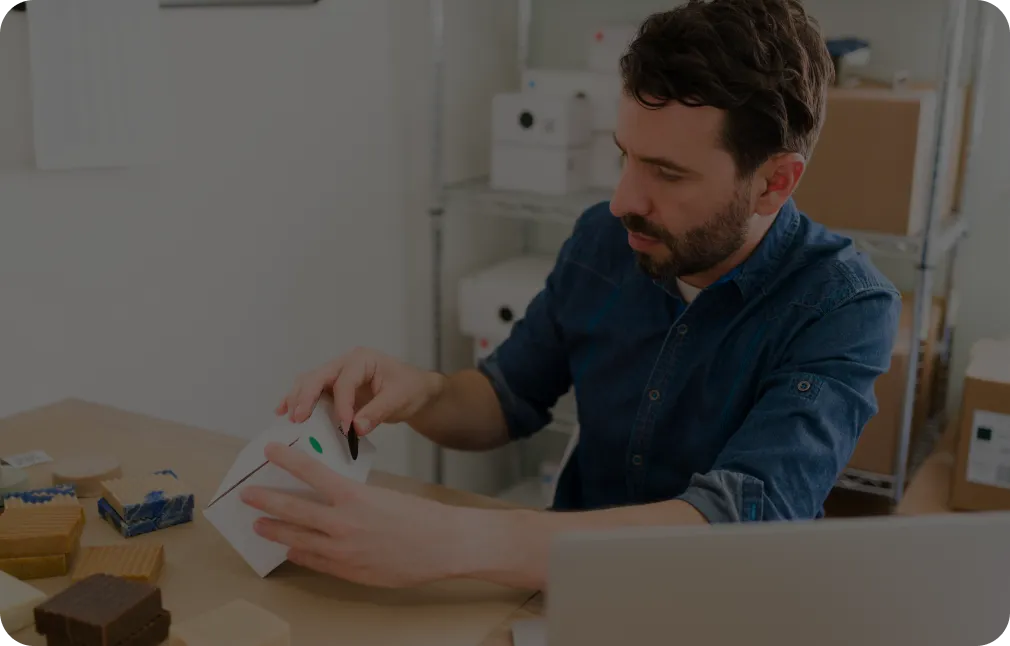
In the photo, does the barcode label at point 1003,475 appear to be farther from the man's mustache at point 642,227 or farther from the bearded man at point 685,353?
the man's mustache at point 642,227

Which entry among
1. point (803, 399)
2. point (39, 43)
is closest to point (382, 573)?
point (803, 399)

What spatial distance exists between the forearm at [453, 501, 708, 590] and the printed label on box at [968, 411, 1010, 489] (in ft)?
3.21

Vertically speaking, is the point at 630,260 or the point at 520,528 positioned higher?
the point at 630,260

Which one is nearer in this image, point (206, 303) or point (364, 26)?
point (206, 303)

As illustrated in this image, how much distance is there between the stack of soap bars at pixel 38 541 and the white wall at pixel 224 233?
21.2 inches

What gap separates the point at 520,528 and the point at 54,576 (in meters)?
0.46

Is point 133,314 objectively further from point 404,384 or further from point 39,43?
point 404,384

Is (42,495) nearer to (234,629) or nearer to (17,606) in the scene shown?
(17,606)

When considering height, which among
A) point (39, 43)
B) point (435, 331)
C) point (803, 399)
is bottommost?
point (435, 331)

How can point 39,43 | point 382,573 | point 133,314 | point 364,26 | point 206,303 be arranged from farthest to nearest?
point 364,26
point 206,303
point 133,314
point 39,43
point 382,573

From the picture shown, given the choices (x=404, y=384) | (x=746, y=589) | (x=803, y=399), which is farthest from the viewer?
(x=404, y=384)

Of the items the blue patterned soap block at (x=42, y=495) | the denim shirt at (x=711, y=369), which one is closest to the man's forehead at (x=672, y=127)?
the denim shirt at (x=711, y=369)

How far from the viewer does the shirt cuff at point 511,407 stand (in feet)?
4.64

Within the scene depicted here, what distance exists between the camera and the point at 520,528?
0.94m
